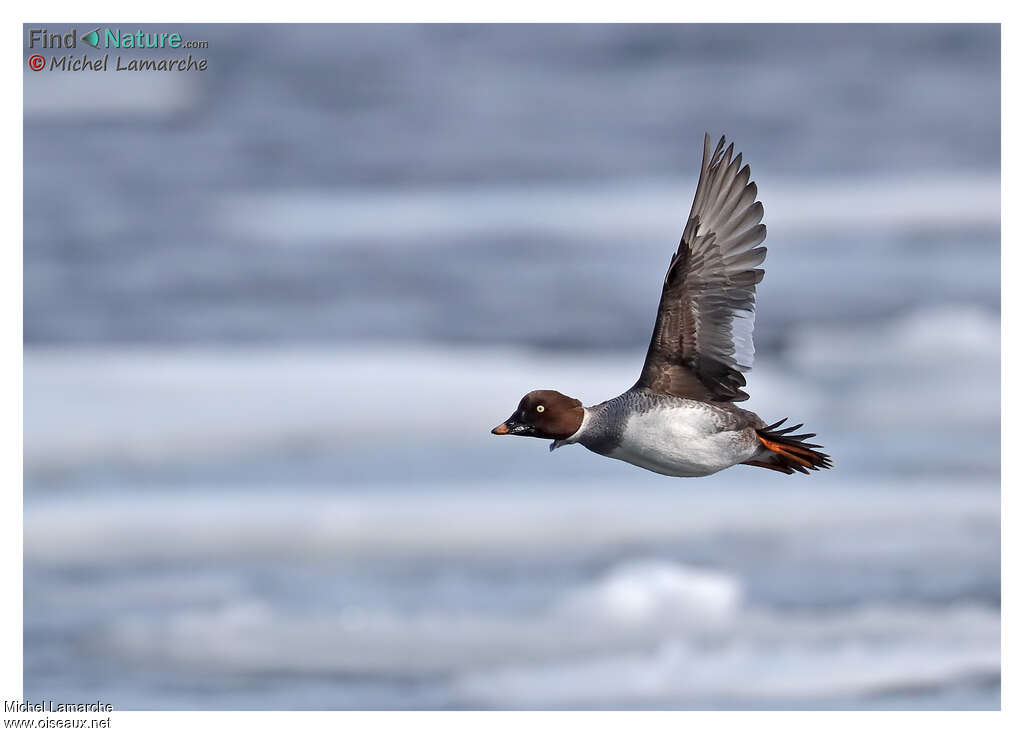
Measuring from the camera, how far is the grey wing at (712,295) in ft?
33.6

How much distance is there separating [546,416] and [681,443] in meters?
1.15

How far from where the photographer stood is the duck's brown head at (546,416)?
9938mm

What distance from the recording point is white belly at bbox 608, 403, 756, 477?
984cm

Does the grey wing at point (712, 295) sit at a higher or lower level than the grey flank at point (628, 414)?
higher

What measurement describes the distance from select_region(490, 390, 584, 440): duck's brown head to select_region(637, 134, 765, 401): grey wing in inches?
29.2

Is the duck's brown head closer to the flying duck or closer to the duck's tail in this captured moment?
the flying duck

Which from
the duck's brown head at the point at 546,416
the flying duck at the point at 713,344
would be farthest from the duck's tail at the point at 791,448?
the duck's brown head at the point at 546,416

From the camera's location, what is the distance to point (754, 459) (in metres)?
10.4

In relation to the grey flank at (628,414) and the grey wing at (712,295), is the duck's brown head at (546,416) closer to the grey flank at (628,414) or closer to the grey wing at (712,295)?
the grey flank at (628,414)

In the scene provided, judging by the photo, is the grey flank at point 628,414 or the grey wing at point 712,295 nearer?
the grey flank at point 628,414

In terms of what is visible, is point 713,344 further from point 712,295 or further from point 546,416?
point 546,416

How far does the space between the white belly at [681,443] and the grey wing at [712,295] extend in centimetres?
39
